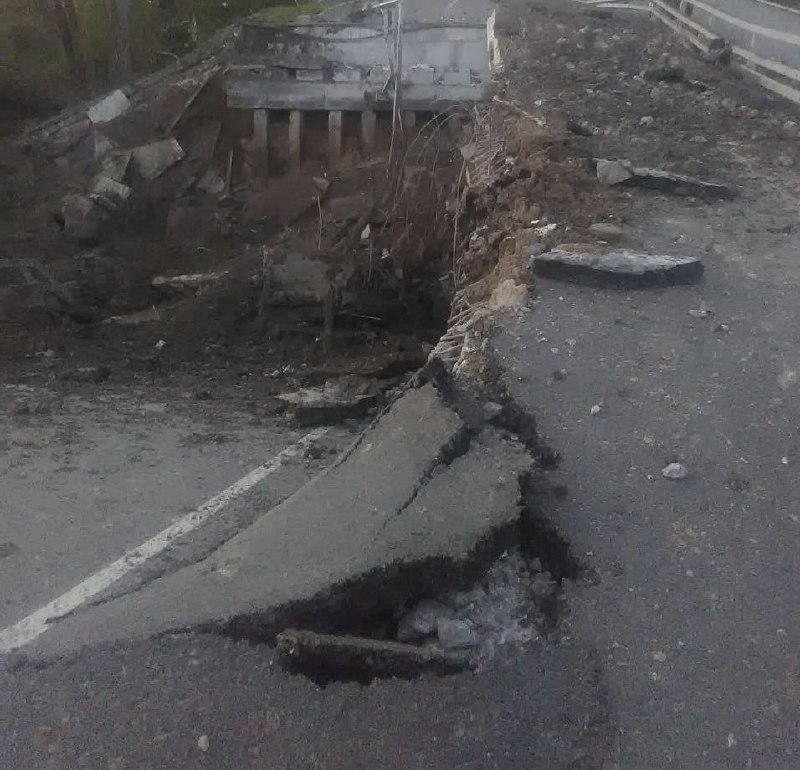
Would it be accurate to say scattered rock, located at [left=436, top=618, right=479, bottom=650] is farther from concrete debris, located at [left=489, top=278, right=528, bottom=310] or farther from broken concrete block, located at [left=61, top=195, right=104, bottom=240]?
broken concrete block, located at [left=61, top=195, right=104, bottom=240]

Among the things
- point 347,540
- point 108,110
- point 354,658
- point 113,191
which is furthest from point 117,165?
point 354,658

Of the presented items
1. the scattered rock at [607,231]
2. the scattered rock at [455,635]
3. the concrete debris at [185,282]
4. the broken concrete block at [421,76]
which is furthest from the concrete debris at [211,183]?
the scattered rock at [455,635]

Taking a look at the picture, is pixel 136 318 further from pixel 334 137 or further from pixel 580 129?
pixel 334 137

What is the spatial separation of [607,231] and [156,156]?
392 inches

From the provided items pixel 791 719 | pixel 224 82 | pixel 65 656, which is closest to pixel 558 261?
pixel 791 719

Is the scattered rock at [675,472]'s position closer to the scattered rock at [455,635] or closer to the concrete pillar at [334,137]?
the scattered rock at [455,635]

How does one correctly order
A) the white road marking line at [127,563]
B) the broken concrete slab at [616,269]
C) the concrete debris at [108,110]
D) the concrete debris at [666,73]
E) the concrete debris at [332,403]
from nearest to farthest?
the white road marking line at [127,563], the broken concrete slab at [616,269], the concrete debris at [332,403], the concrete debris at [666,73], the concrete debris at [108,110]

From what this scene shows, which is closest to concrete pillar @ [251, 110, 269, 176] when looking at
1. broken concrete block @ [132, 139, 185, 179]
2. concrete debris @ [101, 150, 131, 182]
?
broken concrete block @ [132, 139, 185, 179]

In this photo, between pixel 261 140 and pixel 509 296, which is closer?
pixel 509 296

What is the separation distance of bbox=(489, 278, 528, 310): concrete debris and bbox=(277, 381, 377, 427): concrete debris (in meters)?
1.16

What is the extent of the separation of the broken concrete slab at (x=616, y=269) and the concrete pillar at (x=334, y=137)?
9021 millimetres

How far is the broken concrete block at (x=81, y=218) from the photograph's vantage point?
12719 millimetres

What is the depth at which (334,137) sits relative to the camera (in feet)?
44.7

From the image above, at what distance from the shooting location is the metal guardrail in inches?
395
